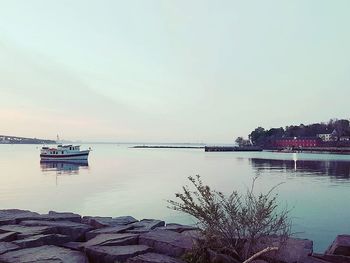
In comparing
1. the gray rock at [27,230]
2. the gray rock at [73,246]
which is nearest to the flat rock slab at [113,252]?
the gray rock at [73,246]

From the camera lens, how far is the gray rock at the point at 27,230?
742cm

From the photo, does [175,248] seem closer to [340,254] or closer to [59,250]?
[59,250]

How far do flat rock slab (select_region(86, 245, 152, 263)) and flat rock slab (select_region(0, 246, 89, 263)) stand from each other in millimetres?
192

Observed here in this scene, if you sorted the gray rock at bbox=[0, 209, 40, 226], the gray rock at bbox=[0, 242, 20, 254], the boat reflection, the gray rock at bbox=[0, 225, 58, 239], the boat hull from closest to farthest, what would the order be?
the gray rock at bbox=[0, 242, 20, 254]
the gray rock at bbox=[0, 225, 58, 239]
the gray rock at bbox=[0, 209, 40, 226]
the boat reflection
the boat hull

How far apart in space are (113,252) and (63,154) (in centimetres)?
6588

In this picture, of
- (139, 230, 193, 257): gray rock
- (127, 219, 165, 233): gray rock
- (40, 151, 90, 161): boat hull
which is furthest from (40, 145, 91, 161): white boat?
(139, 230, 193, 257): gray rock

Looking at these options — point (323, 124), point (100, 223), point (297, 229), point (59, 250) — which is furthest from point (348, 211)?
point (323, 124)

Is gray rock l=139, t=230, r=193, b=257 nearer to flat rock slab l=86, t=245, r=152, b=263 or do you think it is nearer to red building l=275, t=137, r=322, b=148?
flat rock slab l=86, t=245, r=152, b=263

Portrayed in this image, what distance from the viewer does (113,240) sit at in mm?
7047

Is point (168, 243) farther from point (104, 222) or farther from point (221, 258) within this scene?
point (104, 222)

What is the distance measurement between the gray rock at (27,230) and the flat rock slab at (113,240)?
993mm

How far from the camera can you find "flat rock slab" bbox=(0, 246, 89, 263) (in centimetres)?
577

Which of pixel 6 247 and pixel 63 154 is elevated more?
pixel 6 247

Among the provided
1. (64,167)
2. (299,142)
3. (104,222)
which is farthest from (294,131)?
(104,222)
